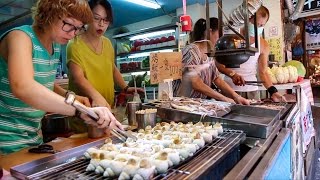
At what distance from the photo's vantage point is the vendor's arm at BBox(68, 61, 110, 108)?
6.31 ft

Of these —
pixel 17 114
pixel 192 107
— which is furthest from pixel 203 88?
pixel 17 114

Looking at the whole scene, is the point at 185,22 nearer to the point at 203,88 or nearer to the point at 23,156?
the point at 203,88

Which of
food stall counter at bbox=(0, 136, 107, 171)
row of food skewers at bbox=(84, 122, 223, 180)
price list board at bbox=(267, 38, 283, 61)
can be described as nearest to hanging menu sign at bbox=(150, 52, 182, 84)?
row of food skewers at bbox=(84, 122, 223, 180)

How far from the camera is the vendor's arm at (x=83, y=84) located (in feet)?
6.31

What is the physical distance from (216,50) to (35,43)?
1309 millimetres

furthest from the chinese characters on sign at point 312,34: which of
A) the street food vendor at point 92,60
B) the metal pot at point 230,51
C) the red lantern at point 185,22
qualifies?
the street food vendor at point 92,60

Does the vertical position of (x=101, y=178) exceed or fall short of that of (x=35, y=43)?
it falls short

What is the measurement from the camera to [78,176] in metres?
1.01

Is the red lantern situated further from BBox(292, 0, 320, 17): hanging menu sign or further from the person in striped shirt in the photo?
BBox(292, 0, 320, 17): hanging menu sign

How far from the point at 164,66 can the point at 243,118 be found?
31.8 inches

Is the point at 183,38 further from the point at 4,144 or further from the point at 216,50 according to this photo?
the point at 4,144

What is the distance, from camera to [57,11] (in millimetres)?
1429

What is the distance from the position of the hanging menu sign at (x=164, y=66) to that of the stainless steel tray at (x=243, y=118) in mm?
333

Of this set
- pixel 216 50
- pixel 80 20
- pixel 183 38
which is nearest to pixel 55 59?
pixel 80 20
